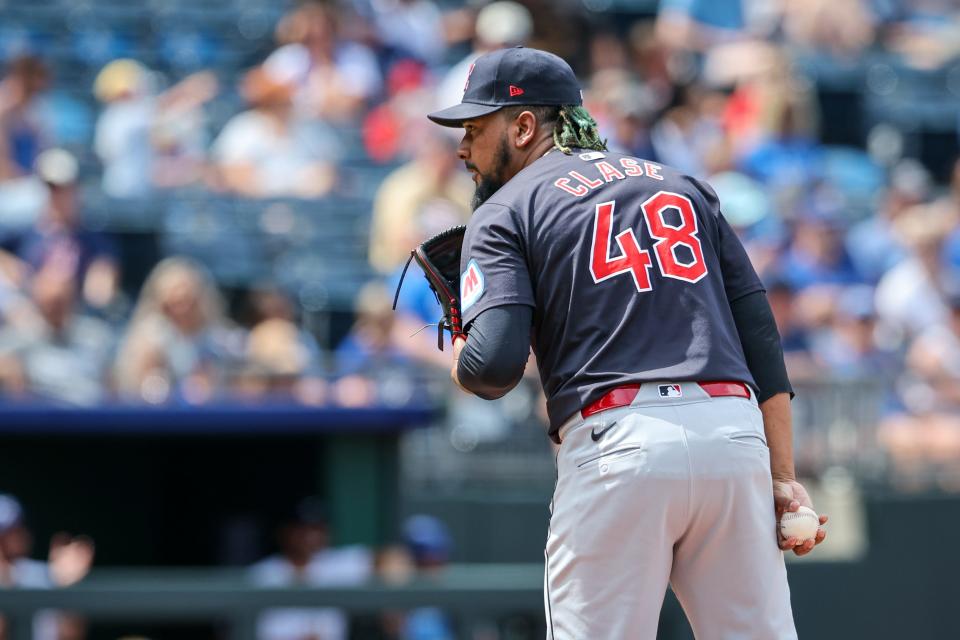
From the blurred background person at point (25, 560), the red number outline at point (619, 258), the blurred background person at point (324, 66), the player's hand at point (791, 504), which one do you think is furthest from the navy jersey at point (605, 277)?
the blurred background person at point (324, 66)

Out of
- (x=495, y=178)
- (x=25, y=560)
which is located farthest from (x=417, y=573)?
(x=495, y=178)

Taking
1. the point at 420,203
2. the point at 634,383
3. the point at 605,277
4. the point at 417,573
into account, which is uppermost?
the point at 420,203

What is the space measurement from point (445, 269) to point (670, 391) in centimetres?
68

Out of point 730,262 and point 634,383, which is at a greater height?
point 730,262

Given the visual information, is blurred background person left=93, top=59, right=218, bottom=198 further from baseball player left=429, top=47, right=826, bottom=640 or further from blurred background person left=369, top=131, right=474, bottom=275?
baseball player left=429, top=47, right=826, bottom=640

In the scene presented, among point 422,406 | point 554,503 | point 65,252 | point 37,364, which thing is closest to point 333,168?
point 65,252

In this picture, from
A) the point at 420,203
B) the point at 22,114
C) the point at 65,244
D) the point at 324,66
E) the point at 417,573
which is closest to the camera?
the point at 417,573

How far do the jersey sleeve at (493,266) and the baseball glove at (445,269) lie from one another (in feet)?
0.35

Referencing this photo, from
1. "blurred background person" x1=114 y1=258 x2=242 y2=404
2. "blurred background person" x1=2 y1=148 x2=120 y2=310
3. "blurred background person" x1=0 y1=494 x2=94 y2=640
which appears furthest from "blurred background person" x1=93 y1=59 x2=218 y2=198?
"blurred background person" x1=0 y1=494 x2=94 y2=640

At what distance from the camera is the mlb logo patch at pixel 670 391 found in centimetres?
327

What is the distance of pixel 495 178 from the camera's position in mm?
3602

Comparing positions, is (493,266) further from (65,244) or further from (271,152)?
(271,152)

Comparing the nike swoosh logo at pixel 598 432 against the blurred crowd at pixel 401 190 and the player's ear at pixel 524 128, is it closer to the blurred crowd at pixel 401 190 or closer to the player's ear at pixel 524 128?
the player's ear at pixel 524 128

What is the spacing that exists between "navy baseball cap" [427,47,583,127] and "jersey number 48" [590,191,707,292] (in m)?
0.34
